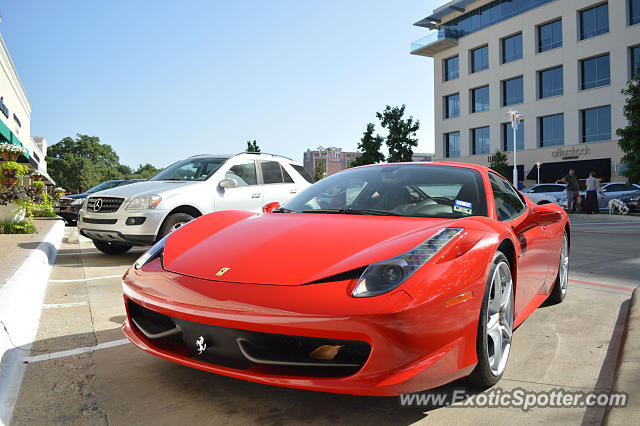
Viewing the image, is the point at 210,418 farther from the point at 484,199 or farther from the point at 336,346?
the point at 484,199

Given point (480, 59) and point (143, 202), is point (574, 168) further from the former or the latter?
point (143, 202)

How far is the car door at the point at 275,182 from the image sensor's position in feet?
26.1

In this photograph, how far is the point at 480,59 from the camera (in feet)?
142

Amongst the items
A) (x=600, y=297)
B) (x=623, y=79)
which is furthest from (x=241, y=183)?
(x=623, y=79)

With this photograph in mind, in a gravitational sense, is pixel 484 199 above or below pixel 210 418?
above

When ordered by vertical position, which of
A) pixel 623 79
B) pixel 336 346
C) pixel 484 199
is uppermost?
pixel 623 79

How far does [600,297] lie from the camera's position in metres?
4.45

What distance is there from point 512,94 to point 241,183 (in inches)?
1497

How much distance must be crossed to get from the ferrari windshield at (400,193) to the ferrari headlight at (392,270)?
0.71m

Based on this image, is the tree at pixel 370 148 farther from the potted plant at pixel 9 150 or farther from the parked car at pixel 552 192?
the potted plant at pixel 9 150

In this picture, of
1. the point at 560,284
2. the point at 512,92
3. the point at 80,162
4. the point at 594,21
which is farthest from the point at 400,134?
the point at 80,162

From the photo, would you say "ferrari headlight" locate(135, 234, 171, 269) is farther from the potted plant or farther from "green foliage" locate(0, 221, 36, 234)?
the potted plant

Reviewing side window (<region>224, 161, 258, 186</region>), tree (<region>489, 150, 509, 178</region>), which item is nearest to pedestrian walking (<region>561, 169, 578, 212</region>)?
side window (<region>224, 161, 258, 186</region>)

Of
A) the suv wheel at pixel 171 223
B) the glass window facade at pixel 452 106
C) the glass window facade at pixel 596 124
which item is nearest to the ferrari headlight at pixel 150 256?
the suv wheel at pixel 171 223
